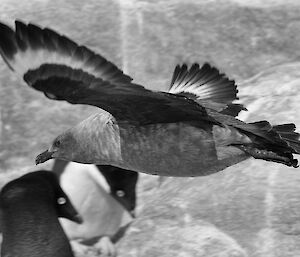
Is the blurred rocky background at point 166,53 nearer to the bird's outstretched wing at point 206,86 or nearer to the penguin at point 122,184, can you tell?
the penguin at point 122,184

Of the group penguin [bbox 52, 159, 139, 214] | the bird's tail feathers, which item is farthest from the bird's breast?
penguin [bbox 52, 159, 139, 214]

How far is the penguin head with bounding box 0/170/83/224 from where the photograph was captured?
4070 millimetres

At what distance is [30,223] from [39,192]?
0.66ft

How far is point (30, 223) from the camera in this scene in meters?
4.01

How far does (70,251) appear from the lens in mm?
4062

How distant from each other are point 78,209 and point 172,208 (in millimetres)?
677

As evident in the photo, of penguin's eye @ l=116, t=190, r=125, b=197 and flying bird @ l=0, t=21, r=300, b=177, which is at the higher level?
flying bird @ l=0, t=21, r=300, b=177

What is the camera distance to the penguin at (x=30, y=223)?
13.1 ft

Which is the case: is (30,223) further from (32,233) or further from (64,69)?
(64,69)

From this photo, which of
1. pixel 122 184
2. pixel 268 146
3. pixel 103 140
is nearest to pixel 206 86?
pixel 268 146

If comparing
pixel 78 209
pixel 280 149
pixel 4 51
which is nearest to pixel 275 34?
pixel 78 209

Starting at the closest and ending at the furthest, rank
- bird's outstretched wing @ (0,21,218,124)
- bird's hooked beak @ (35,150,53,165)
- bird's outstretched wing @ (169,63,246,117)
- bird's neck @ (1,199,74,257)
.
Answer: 1. bird's outstretched wing @ (0,21,218,124)
2. bird's hooked beak @ (35,150,53,165)
3. bird's outstretched wing @ (169,63,246,117)
4. bird's neck @ (1,199,74,257)

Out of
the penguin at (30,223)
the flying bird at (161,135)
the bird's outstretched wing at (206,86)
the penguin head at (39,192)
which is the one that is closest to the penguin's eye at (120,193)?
the penguin head at (39,192)

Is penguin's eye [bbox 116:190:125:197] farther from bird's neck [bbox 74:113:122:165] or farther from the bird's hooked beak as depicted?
bird's neck [bbox 74:113:122:165]
